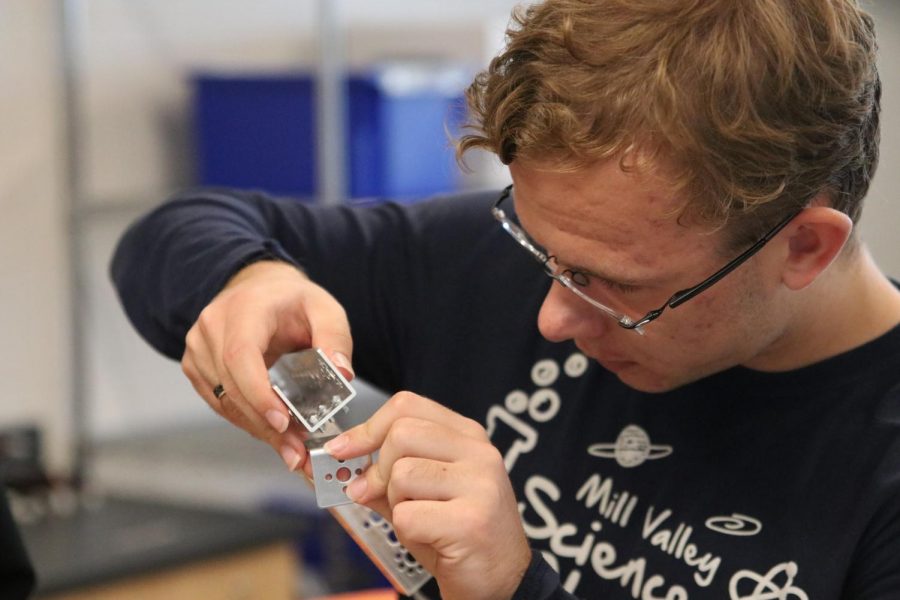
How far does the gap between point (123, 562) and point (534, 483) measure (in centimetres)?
119

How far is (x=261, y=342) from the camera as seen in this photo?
1116mm

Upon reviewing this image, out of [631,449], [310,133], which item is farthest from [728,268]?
[310,133]

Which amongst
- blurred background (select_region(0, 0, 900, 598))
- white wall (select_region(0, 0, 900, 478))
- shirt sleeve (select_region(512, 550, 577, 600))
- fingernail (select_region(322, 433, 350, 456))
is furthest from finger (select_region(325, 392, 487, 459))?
white wall (select_region(0, 0, 900, 478))

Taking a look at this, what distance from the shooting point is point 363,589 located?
2.75 m

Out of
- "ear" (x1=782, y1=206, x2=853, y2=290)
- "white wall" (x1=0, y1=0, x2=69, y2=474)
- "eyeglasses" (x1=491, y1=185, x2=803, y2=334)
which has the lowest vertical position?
"white wall" (x1=0, y1=0, x2=69, y2=474)

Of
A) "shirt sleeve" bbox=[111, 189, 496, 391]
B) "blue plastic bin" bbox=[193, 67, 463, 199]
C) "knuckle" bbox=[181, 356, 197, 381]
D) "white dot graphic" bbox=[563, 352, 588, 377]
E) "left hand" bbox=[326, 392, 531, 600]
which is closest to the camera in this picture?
"left hand" bbox=[326, 392, 531, 600]

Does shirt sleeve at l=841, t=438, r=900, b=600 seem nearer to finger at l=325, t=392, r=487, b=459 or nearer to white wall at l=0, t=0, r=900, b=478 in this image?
finger at l=325, t=392, r=487, b=459

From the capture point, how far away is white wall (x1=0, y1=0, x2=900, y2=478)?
2775mm

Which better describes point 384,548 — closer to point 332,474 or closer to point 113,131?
point 332,474

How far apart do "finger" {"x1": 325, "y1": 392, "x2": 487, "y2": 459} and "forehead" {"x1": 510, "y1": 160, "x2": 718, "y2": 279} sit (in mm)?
176

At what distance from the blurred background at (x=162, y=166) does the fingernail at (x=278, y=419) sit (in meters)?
1.53

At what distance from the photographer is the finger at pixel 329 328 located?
1.12 meters

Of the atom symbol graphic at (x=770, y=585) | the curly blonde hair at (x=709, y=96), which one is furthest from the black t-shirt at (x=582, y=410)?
the curly blonde hair at (x=709, y=96)

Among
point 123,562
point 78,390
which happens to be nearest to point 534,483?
point 123,562
